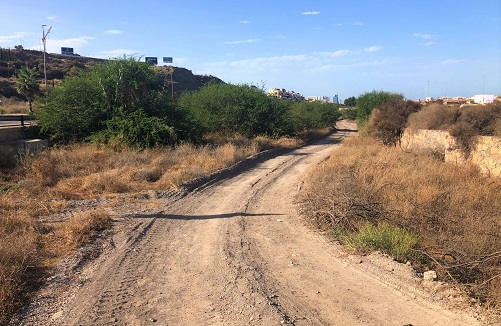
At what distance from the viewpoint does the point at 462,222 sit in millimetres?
8016

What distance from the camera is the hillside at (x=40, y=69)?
220 ft

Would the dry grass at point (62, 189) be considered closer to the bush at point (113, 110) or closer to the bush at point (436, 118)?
the bush at point (113, 110)

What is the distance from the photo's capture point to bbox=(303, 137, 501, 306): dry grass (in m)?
5.86

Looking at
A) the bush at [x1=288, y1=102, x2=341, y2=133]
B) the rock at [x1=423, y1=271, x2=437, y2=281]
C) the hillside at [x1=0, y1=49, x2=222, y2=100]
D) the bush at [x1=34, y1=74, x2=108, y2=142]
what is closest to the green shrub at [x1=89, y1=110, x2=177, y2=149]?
the bush at [x1=34, y1=74, x2=108, y2=142]

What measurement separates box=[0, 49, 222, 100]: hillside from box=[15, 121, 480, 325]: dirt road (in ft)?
165

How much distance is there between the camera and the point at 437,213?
28.2 feet

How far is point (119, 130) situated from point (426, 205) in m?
16.3

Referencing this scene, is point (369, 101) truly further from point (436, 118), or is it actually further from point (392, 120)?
point (436, 118)

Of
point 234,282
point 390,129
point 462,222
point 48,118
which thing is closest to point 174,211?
point 234,282

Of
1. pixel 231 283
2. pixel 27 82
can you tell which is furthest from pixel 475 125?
pixel 27 82

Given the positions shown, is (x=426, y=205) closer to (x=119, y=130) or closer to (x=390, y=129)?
(x=119, y=130)

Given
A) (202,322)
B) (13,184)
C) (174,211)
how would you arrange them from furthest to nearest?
(13,184)
(174,211)
(202,322)

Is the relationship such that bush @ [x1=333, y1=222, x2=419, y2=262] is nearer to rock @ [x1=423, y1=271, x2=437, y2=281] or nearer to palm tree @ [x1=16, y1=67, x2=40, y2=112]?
rock @ [x1=423, y1=271, x2=437, y2=281]

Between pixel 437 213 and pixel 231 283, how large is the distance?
17.2 ft
